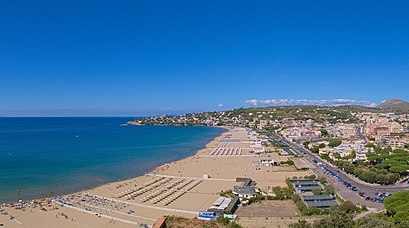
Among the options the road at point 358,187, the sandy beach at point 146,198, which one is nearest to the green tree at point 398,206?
the road at point 358,187

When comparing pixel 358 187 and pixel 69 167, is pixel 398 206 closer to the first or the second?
pixel 358 187

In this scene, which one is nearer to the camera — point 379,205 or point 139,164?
point 379,205

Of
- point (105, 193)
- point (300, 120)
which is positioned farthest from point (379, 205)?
point (300, 120)

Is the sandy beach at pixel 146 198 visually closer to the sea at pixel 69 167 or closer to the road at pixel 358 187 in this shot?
the sea at pixel 69 167

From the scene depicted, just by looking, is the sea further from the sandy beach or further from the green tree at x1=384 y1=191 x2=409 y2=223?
the green tree at x1=384 y1=191 x2=409 y2=223

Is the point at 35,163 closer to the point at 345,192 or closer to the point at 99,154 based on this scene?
the point at 99,154

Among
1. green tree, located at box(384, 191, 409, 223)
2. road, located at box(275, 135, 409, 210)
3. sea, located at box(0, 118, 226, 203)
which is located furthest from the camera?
sea, located at box(0, 118, 226, 203)

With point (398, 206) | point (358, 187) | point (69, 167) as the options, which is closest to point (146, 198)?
point (398, 206)

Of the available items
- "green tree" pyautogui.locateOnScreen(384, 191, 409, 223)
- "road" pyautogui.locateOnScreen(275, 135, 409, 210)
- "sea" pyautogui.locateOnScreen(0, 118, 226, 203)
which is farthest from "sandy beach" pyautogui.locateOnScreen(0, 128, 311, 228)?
"green tree" pyautogui.locateOnScreen(384, 191, 409, 223)
